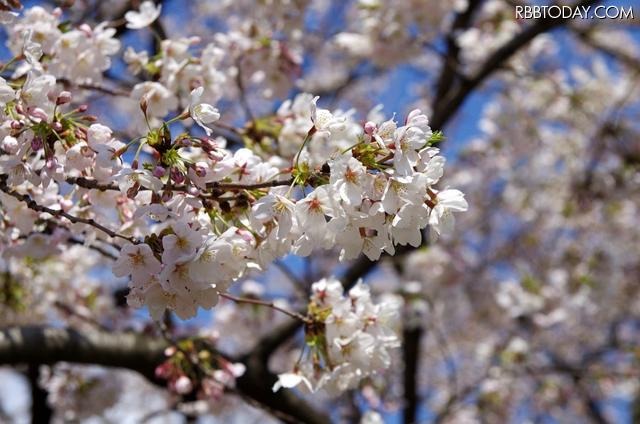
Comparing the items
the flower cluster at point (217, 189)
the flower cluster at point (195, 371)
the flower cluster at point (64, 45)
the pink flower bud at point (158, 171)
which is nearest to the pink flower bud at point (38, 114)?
the flower cluster at point (217, 189)

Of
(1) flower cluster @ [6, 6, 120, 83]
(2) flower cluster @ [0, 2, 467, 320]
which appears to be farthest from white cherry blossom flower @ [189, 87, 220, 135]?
(1) flower cluster @ [6, 6, 120, 83]

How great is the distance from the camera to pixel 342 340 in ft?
5.47

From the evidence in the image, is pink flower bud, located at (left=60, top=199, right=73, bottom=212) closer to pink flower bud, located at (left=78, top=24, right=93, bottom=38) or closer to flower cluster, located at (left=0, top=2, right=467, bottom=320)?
flower cluster, located at (left=0, top=2, right=467, bottom=320)

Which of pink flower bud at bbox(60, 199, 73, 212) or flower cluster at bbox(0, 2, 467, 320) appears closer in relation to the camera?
flower cluster at bbox(0, 2, 467, 320)

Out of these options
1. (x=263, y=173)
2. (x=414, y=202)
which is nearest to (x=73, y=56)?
(x=263, y=173)

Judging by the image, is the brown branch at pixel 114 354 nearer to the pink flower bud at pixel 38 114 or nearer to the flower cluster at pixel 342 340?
the flower cluster at pixel 342 340

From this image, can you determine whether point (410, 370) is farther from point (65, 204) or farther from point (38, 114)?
point (38, 114)

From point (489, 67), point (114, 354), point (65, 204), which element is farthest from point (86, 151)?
point (489, 67)

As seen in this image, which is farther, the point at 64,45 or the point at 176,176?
the point at 64,45

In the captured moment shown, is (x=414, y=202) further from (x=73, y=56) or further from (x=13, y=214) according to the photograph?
(x=73, y=56)

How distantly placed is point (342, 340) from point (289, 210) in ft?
1.81

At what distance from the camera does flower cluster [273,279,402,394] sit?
1.67 m

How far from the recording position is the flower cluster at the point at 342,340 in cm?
167

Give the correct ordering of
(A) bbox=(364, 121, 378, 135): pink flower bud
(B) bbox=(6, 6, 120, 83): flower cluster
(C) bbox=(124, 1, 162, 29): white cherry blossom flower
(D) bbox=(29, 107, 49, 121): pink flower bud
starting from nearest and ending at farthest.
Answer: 1. (A) bbox=(364, 121, 378, 135): pink flower bud
2. (D) bbox=(29, 107, 49, 121): pink flower bud
3. (B) bbox=(6, 6, 120, 83): flower cluster
4. (C) bbox=(124, 1, 162, 29): white cherry blossom flower
